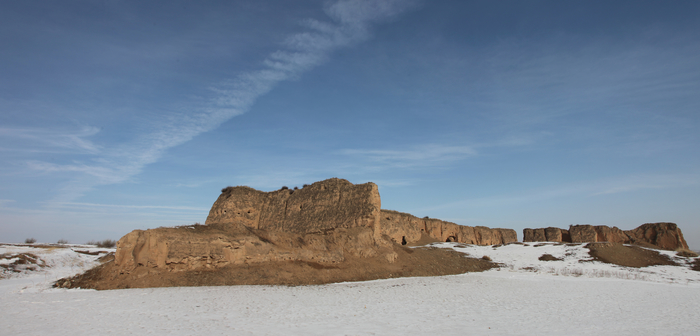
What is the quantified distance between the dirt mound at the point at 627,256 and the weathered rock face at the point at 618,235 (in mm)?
15479

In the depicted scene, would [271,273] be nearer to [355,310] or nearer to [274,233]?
[274,233]

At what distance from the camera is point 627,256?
78.8ft

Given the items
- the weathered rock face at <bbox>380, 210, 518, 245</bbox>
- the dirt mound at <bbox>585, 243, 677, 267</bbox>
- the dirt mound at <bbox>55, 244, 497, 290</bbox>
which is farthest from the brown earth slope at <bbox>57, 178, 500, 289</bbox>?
the dirt mound at <bbox>585, 243, 677, 267</bbox>

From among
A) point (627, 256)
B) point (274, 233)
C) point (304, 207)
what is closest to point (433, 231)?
point (627, 256)

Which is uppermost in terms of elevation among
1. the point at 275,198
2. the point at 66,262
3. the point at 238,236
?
the point at 275,198

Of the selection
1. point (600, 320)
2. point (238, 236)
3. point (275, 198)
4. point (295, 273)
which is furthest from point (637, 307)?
point (275, 198)

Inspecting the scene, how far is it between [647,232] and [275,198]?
4283cm

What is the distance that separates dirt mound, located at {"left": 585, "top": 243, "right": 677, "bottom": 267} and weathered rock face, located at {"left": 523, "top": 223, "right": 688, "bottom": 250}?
15479mm

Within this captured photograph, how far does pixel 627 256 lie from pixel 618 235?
67.1 ft

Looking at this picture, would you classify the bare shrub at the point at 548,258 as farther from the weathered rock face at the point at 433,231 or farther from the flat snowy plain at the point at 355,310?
Result: the weathered rock face at the point at 433,231

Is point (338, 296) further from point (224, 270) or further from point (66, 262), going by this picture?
point (66, 262)

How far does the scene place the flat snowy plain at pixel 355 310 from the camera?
6367 mm

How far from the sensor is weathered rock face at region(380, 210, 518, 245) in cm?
3300

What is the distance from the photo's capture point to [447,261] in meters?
21.1
